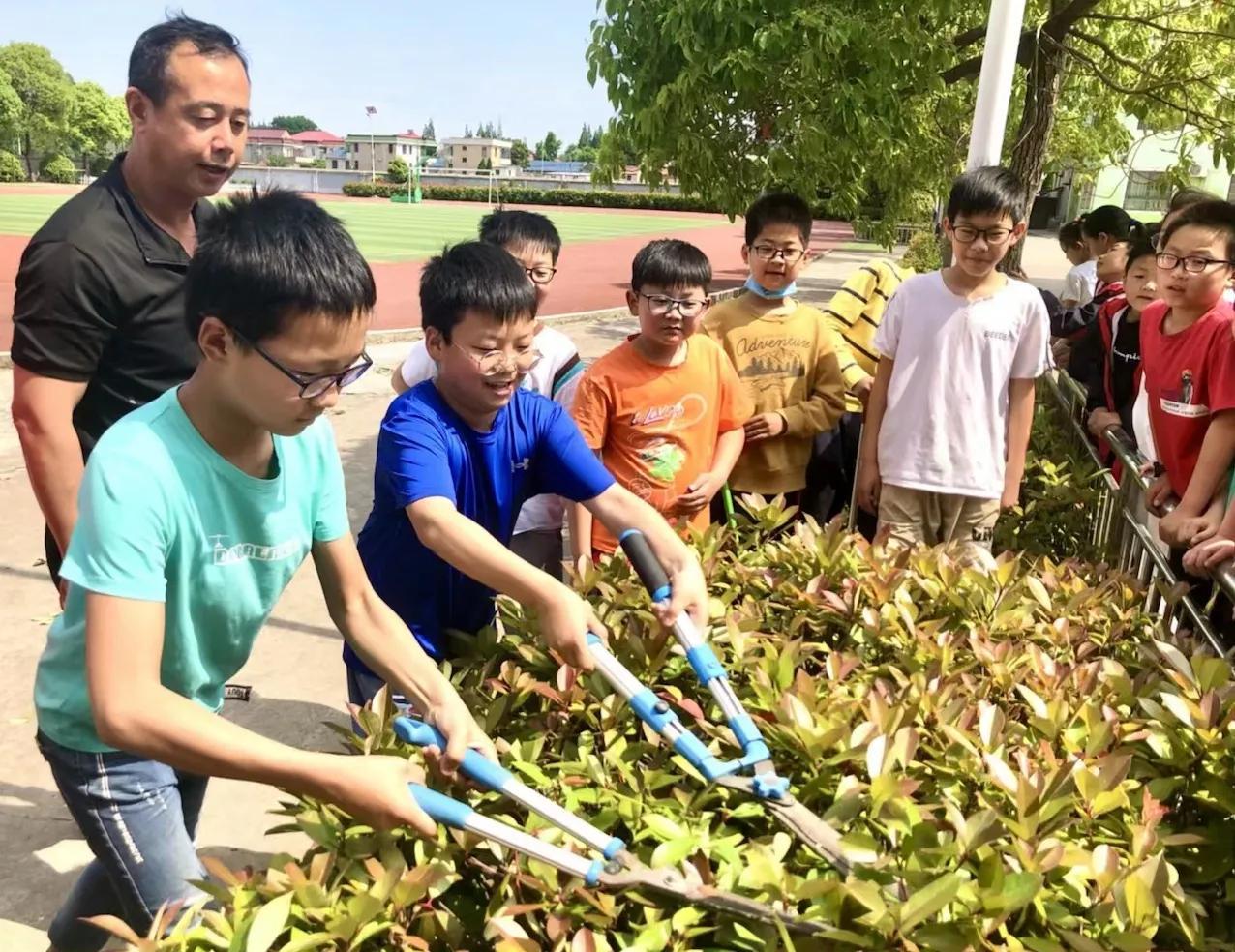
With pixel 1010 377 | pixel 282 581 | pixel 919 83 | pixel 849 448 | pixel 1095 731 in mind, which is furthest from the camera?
pixel 919 83

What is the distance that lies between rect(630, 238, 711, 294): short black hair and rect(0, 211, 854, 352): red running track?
581 centimetres

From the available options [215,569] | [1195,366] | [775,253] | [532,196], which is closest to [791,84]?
[775,253]

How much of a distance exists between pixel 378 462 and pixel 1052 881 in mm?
1466

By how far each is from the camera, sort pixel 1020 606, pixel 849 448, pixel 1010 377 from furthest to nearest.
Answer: pixel 849 448 → pixel 1010 377 → pixel 1020 606

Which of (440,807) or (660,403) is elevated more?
(660,403)

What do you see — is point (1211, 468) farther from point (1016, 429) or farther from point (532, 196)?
point (532, 196)

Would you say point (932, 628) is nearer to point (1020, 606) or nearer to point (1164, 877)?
point (1020, 606)

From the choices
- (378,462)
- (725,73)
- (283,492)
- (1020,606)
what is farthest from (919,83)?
(283,492)

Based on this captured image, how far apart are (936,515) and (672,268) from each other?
128 cm

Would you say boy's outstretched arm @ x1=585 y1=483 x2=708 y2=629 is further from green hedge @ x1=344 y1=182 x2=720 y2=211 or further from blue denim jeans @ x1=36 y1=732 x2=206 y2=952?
green hedge @ x1=344 y1=182 x2=720 y2=211

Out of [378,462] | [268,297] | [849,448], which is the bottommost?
[849,448]

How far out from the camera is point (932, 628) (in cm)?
198

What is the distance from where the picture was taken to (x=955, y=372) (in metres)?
3.17

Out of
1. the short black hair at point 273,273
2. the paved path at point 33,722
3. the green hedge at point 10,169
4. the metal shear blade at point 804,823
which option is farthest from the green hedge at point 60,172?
the metal shear blade at point 804,823
